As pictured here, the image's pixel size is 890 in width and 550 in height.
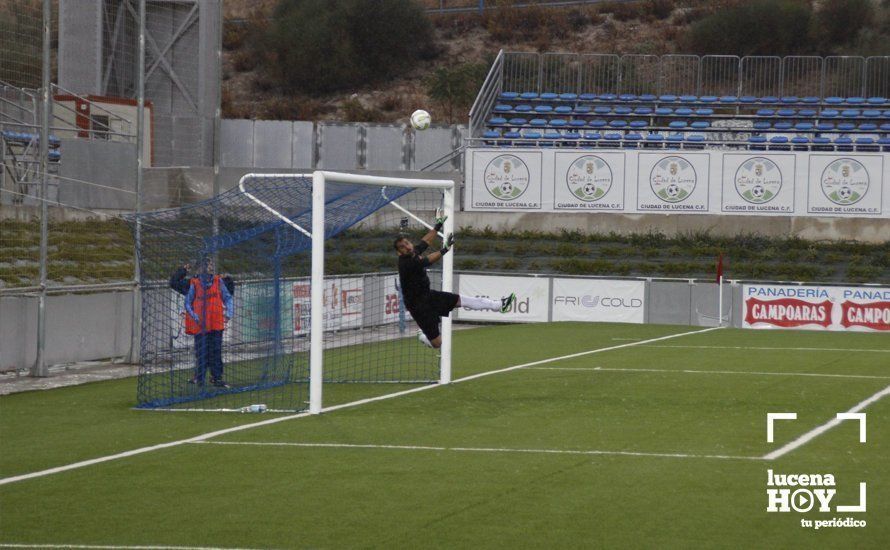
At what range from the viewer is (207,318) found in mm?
16875

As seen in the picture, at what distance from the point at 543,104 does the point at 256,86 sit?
24.2m

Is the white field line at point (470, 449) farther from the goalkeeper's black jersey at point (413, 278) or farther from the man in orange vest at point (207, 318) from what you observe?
the man in orange vest at point (207, 318)

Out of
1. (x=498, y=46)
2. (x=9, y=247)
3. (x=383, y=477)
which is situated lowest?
(x=383, y=477)

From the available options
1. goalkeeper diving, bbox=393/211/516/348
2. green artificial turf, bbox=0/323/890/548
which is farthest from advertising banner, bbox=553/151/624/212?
goalkeeper diving, bbox=393/211/516/348

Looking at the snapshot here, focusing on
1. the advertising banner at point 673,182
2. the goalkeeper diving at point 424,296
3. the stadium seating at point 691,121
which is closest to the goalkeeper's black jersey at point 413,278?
the goalkeeper diving at point 424,296

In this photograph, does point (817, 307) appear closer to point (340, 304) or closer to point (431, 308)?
point (340, 304)

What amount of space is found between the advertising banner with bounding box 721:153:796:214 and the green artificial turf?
20526mm

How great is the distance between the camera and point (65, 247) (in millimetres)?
22359

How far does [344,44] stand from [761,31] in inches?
837

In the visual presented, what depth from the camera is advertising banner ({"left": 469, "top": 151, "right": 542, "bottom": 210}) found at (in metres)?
39.0

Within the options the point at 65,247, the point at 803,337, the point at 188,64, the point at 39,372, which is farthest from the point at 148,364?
the point at 188,64

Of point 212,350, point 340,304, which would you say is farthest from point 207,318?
point 340,304

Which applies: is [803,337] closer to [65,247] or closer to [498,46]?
[65,247]

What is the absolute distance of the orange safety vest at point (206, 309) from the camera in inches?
658
